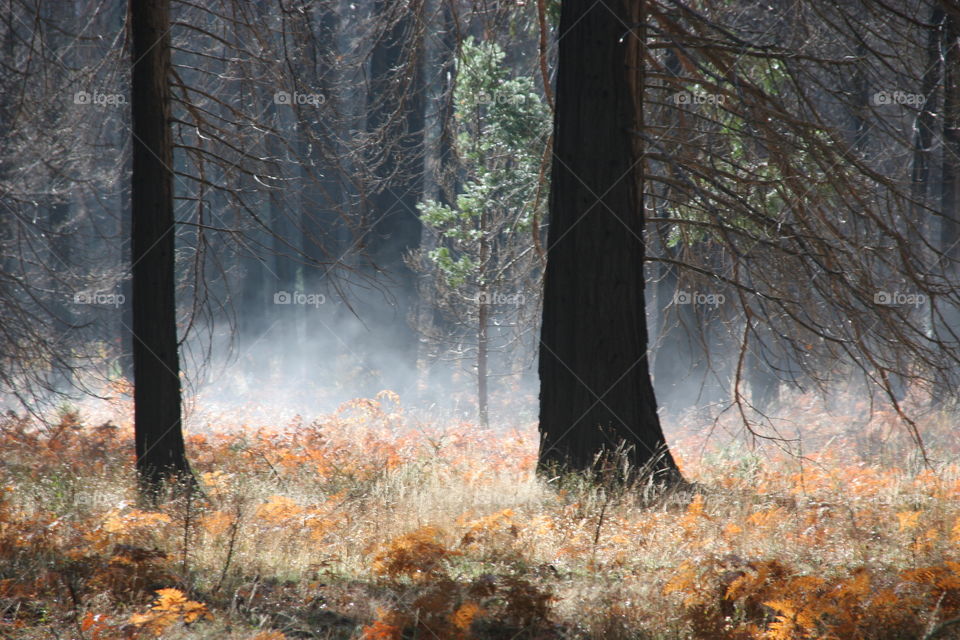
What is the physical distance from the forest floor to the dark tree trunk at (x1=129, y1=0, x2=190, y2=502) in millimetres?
523

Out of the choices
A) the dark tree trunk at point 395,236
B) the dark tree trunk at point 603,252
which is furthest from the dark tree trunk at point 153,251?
the dark tree trunk at point 395,236

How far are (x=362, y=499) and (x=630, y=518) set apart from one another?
219 cm

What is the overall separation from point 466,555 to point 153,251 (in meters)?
4.06

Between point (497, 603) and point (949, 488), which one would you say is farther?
point (949, 488)

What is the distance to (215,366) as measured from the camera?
30109 mm

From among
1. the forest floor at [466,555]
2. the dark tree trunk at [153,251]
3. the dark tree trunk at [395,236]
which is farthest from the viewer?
the dark tree trunk at [395,236]

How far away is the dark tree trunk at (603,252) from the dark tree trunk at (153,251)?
11.6 ft

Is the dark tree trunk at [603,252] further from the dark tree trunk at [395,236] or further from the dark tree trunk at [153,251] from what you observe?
the dark tree trunk at [395,236]

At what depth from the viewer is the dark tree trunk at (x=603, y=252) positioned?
22.9ft

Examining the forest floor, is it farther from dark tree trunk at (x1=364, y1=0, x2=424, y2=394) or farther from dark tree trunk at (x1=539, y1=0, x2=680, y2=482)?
A: dark tree trunk at (x1=364, y1=0, x2=424, y2=394)

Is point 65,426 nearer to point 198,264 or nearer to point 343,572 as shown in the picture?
point 198,264

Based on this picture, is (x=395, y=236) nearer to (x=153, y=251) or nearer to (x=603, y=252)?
(x=153, y=251)

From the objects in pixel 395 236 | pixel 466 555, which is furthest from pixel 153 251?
pixel 395 236

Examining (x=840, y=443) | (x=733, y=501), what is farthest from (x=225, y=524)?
(x=840, y=443)
